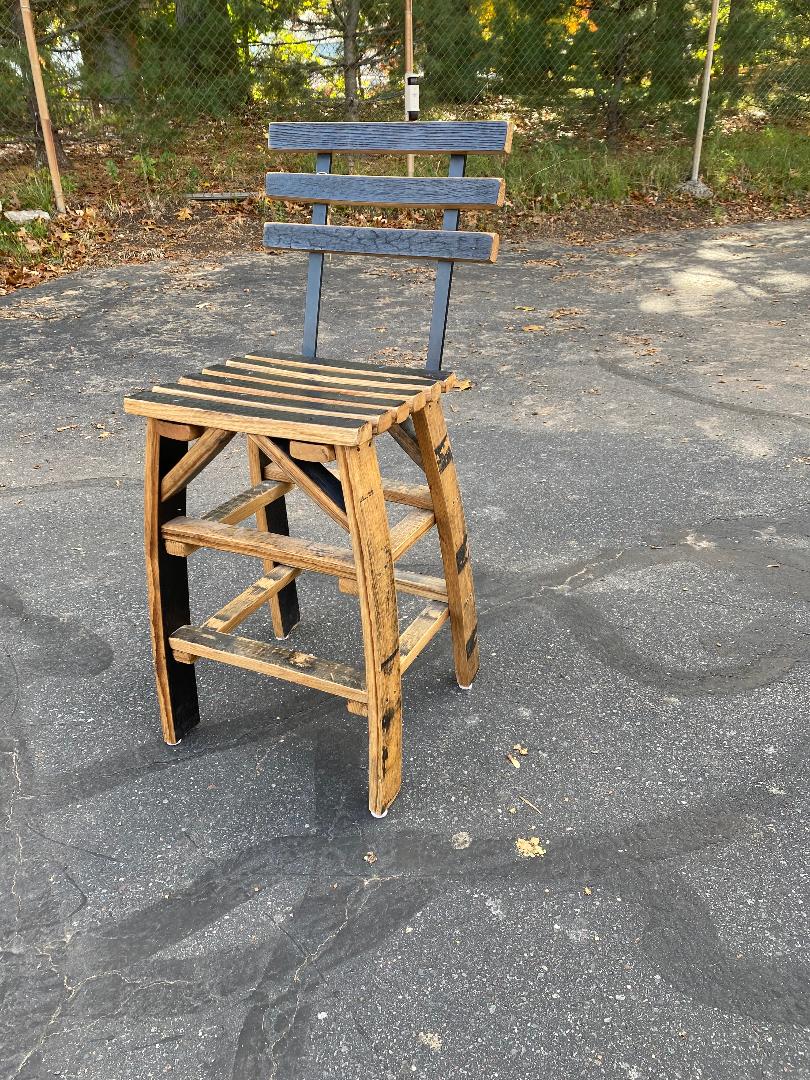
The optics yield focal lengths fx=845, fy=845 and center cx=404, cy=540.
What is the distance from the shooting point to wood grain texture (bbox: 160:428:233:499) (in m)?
1.72

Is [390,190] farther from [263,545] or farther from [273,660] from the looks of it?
[273,660]

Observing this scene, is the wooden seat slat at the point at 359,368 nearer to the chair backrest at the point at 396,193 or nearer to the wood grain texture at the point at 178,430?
the chair backrest at the point at 396,193

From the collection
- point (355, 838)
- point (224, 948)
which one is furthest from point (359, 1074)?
point (355, 838)

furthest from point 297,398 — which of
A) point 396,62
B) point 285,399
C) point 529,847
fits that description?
point 396,62

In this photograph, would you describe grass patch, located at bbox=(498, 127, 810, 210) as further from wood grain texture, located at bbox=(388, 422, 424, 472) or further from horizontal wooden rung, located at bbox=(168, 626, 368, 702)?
horizontal wooden rung, located at bbox=(168, 626, 368, 702)

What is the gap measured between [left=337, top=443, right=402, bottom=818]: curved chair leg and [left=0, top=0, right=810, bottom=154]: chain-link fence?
7552 mm

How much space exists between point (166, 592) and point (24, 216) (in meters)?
6.13

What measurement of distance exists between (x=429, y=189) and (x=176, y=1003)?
179 cm

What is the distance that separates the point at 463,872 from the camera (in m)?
1.69

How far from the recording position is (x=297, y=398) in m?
1.71

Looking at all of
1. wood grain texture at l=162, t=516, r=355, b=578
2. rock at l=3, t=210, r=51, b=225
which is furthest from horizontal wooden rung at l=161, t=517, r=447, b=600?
rock at l=3, t=210, r=51, b=225

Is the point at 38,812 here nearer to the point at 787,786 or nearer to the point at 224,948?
the point at 224,948

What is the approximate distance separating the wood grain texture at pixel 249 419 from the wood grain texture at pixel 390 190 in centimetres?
73

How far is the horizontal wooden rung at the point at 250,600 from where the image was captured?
2090 mm
